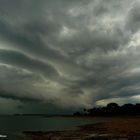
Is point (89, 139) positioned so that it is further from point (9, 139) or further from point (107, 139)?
point (9, 139)

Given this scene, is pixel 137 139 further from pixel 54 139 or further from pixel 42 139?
pixel 42 139

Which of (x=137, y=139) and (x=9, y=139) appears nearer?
(x=137, y=139)

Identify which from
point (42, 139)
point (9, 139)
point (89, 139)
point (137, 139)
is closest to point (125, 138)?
point (137, 139)

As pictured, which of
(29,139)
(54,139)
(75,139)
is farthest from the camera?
(29,139)

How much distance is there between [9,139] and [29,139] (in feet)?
17.8

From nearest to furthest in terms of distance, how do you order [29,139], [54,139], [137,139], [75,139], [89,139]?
[137,139]
[89,139]
[75,139]
[54,139]
[29,139]

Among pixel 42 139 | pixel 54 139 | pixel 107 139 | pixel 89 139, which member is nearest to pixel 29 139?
pixel 42 139

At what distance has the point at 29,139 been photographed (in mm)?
61375

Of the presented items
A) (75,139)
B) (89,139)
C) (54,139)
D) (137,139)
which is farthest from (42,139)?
(137,139)

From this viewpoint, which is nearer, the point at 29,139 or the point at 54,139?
the point at 54,139

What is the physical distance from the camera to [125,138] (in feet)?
146

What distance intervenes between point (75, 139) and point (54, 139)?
5829 millimetres

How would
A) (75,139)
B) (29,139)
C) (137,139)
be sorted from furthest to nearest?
(29,139) → (75,139) → (137,139)

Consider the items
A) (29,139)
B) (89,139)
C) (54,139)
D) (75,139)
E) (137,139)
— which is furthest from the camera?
(29,139)
